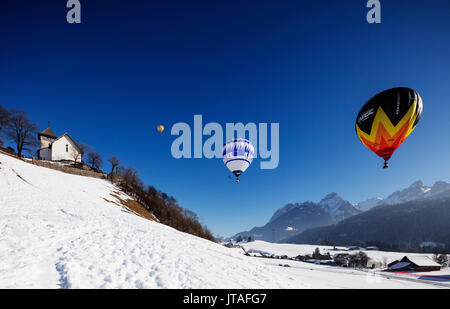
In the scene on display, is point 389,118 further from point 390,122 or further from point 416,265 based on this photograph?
point 416,265

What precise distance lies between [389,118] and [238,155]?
486 inches

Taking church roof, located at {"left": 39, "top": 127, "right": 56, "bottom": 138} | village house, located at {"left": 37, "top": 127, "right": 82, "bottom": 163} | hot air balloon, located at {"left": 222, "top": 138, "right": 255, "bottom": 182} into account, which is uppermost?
church roof, located at {"left": 39, "top": 127, "right": 56, "bottom": 138}

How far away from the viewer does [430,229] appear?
181 m

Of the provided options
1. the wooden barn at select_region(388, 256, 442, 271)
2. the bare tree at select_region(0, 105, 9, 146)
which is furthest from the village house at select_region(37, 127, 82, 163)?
the wooden barn at select_region(388, 256, 442, 271)

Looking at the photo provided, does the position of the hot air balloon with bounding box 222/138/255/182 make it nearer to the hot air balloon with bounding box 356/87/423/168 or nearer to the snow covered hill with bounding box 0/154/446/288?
the hot air balloon with bounding box 356/87/423/168

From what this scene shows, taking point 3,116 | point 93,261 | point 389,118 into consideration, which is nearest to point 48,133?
point 3,116

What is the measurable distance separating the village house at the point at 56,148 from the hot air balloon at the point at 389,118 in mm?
60214

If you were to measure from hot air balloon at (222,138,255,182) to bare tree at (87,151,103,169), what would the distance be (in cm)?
5774

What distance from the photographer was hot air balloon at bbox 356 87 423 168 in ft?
34.4
